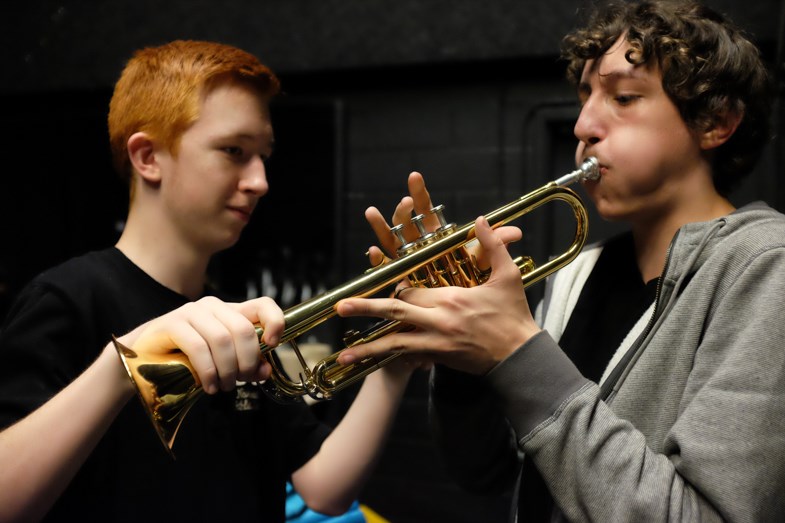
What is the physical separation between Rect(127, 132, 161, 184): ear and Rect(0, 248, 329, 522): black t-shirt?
0.17 meters

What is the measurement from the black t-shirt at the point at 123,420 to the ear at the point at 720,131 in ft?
3.48

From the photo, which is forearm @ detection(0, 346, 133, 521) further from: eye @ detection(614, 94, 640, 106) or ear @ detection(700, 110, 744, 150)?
ear @ detection(700, 110, 744, 150)

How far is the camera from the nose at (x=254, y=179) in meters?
1.43

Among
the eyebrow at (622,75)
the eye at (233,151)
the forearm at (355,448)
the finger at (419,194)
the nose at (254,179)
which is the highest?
the eyebrow at (622,75)

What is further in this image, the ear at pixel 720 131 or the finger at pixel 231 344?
the ear at pixel 720 131

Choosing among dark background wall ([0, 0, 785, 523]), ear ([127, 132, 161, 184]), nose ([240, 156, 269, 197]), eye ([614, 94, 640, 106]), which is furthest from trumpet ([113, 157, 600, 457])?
dark background wall ([0, 0, 785, 523])

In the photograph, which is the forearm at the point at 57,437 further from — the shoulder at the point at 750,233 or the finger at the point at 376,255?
the shoulder at the point at 750,233

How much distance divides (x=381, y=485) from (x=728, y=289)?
2405mm

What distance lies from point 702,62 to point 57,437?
1306mm

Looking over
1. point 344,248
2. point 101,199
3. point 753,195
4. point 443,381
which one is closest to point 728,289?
point 443,381

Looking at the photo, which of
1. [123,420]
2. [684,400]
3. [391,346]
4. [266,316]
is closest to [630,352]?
[684,400]

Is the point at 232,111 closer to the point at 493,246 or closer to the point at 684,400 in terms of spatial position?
the point at 493,246

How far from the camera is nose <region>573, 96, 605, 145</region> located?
1.34m

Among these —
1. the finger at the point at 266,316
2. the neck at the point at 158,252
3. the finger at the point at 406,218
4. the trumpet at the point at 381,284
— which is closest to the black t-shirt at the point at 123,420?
the neck at the point at 158,252
